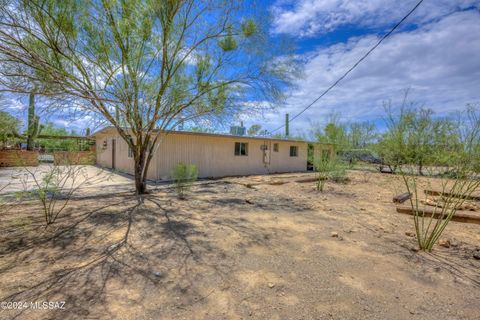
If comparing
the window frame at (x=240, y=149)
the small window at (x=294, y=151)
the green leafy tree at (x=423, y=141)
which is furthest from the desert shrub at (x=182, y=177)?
the small window at (x=294, y=151)

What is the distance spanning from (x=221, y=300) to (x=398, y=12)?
903cm

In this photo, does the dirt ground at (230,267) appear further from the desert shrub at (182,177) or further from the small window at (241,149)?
the small window at (241,149)

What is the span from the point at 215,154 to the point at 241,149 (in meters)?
1.82

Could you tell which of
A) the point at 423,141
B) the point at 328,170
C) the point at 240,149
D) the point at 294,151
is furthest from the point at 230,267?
the point at 294,151

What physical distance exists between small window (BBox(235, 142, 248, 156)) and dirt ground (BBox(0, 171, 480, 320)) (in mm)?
7959

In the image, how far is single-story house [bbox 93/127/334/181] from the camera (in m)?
10.4

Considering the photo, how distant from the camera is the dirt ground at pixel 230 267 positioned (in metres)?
2.14

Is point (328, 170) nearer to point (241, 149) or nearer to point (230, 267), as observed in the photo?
point (241, 149)

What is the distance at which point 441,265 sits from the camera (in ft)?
9.96

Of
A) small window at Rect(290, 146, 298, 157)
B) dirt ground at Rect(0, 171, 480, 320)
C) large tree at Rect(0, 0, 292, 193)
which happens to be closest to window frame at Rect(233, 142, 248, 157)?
small window at Rect(290, 146, 298, 157)

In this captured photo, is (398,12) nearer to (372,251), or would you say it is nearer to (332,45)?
(332,45)

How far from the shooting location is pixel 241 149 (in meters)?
13.3

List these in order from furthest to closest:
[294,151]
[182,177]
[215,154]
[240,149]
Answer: [294,151]
[240,149]
[215,154]
[182,177]

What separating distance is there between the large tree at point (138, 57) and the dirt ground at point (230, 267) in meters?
2.73
